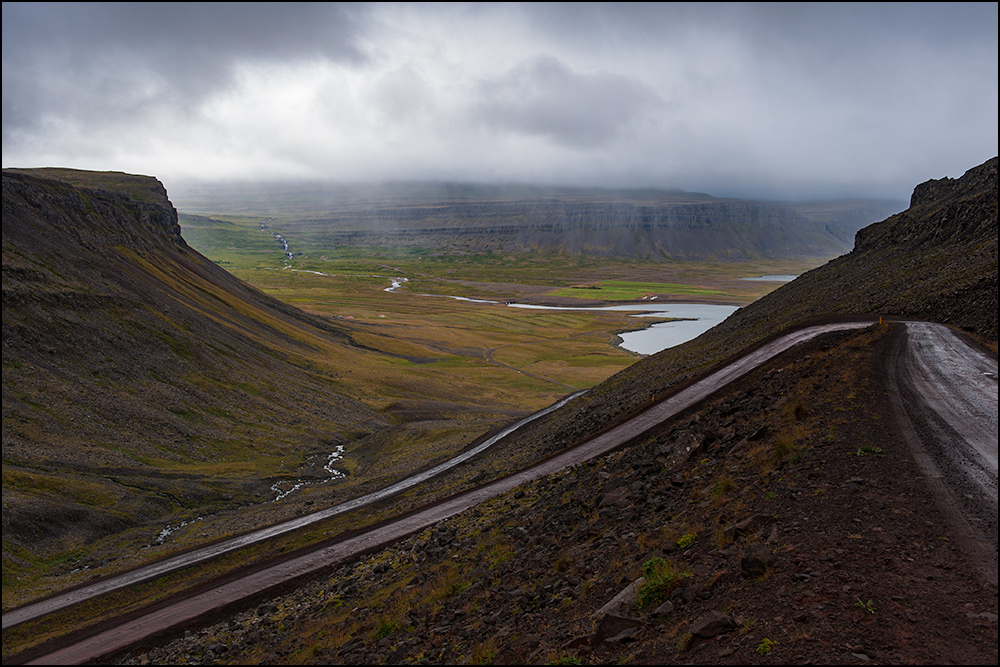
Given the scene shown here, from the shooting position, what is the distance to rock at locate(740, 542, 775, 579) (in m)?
10.8

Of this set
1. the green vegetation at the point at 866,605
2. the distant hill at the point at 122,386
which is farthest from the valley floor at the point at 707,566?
the distant hill at the point at 122,386

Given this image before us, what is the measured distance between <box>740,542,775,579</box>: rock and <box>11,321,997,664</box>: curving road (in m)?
4.53

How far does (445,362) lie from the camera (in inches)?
4011

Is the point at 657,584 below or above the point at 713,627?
below

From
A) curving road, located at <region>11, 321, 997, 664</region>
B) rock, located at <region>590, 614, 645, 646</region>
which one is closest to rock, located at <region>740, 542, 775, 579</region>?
rock, located at <region>590, 614, 645, 646</region>

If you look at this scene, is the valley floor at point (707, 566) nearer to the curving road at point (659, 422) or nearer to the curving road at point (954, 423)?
the curving road at point (954, 423)

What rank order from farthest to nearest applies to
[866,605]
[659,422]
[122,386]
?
[122,386], [659,422], [866,605]

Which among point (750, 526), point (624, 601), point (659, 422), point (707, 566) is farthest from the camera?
point (659, 422)

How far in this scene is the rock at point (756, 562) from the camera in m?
10.8

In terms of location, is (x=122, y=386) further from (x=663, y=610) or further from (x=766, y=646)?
(x=766, y=646)

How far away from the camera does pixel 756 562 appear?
10.9m

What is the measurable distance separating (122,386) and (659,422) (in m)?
48.3

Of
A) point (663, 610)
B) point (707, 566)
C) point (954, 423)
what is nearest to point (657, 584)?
point (663, 610)

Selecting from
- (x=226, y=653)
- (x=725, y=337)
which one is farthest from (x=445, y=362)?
(x=226, y=653)
